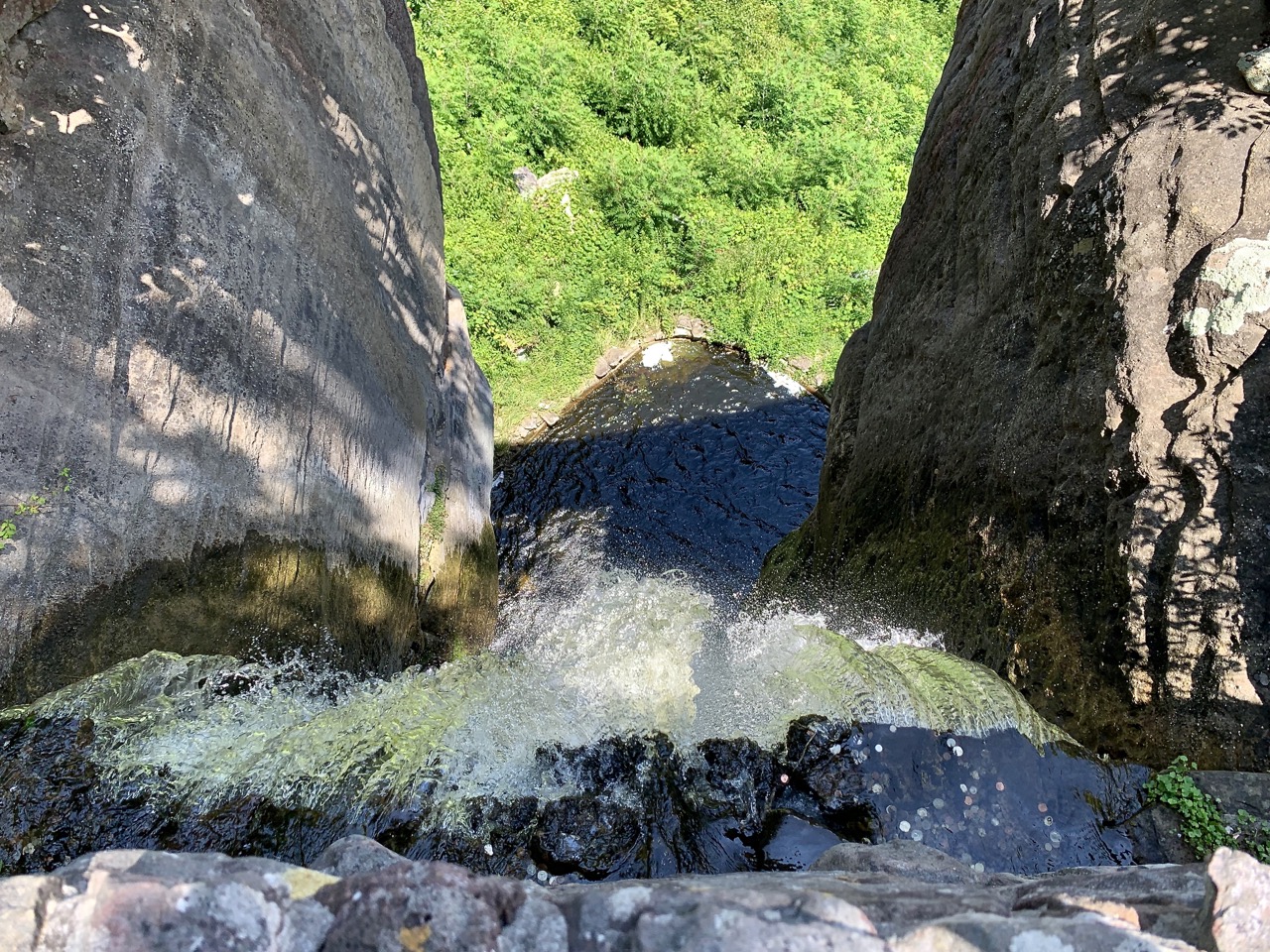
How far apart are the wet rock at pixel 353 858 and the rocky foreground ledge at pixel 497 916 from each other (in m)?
0.33

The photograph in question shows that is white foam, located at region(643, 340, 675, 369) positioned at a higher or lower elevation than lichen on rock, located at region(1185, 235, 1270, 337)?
higher

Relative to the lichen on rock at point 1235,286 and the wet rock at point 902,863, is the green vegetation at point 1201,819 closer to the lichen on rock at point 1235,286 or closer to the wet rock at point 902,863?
the wet rock at point 902,863

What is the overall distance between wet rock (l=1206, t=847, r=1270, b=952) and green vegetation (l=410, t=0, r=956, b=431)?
29.6 ft

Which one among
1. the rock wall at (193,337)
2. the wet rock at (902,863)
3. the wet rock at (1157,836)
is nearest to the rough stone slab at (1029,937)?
the wet rock at (902,863)

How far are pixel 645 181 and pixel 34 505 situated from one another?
983cm

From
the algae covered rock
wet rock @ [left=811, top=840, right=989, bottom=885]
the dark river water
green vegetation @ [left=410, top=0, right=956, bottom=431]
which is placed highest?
green vegetation @ [left=410, top=0, right=956, bottom=431]

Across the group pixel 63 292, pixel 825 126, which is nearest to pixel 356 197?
pixel 63 292

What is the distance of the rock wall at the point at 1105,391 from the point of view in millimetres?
3398

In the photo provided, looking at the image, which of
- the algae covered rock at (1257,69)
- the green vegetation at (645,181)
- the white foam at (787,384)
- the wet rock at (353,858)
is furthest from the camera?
the green vegetation at (645,181)

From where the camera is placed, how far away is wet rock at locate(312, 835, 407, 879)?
6.90 ft

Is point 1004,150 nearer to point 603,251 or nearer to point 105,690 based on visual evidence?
point 105,690

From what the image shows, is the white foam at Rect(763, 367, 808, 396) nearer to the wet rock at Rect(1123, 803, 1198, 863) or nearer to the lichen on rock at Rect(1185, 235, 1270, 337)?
the lichen on rock at Rect(1185, 235, 1270, 337)

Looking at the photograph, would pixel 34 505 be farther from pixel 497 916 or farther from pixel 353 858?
pixel 497 916

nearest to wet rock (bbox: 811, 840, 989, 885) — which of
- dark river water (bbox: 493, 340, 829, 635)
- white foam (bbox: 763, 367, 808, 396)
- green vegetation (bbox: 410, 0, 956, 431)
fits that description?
dark river water (bbox: 493, 340, 829, 635)
